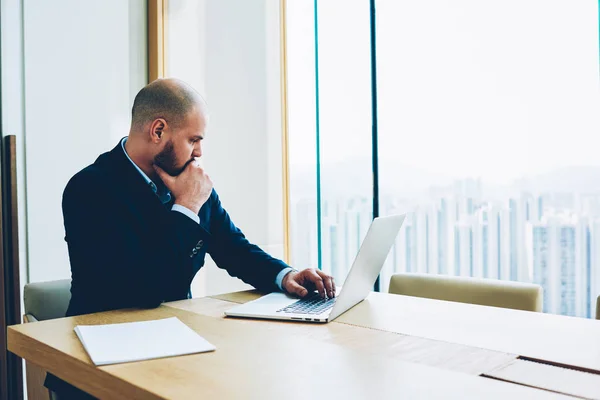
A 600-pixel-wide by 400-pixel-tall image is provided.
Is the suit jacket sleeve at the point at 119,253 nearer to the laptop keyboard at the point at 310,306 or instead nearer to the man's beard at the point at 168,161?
the man's beard at the point at 168,161

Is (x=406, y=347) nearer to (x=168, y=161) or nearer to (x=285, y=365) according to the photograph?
(x=285, y=365)

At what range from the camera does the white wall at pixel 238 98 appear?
3.25 metres

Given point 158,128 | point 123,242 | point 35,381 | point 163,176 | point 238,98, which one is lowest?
point 35,381

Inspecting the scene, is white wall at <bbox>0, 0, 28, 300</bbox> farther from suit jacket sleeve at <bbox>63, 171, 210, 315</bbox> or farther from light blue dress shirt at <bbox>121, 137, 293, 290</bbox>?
suit jacket sleeve at <bbox>63, 171, 210, 315</bbox>

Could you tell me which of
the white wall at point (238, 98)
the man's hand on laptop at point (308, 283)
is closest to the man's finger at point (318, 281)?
the man's hand on laptop at point (308, 283)

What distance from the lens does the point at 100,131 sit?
2877 millimetres

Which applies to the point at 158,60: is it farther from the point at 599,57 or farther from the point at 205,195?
the point at 599,57

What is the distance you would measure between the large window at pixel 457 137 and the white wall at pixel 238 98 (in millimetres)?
191

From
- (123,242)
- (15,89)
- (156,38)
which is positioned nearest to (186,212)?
(123,242)

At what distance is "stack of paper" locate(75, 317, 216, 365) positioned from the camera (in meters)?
1.08

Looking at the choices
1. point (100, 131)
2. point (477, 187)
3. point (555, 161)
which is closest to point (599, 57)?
point (555, 161)

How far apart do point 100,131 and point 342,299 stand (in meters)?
1.97

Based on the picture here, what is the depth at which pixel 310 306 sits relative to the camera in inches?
60.8

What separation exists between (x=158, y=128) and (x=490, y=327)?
1.23m
